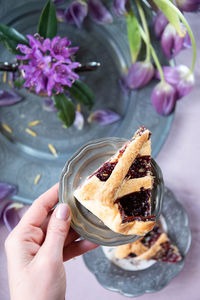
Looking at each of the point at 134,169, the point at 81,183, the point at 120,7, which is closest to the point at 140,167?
the point at 134,169

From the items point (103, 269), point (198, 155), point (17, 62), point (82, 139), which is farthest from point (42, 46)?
point (103, 269)

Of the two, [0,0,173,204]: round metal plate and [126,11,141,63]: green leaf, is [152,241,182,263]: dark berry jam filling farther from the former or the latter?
[126,11,141,63]: green leaf

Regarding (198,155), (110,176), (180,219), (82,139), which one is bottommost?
(180,219)

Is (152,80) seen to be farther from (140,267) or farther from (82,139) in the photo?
(140,267)

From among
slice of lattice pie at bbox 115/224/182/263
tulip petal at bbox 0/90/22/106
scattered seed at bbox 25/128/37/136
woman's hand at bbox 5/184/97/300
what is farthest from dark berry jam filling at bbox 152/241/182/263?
tulip petal at bbox 0/90/22/106

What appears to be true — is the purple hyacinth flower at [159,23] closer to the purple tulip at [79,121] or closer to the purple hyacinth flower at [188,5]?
the purple hyacinth flower at [188,5]

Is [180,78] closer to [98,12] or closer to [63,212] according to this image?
[98,12]

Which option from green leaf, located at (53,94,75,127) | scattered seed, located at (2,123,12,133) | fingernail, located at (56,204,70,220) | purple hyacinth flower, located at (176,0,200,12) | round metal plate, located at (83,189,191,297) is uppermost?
purple hyacinth flower, located at (176,0,200,12)
